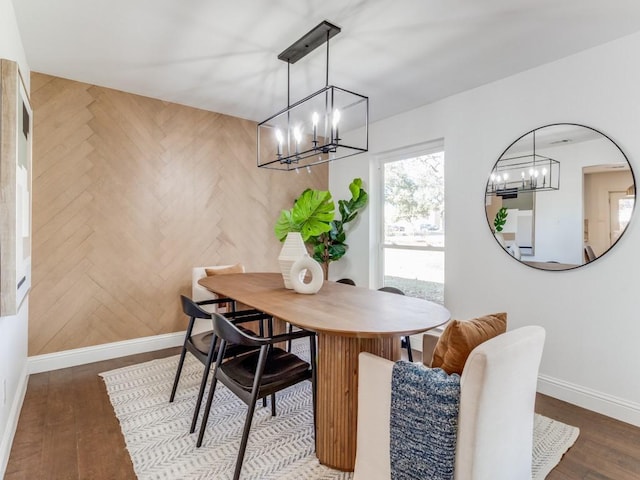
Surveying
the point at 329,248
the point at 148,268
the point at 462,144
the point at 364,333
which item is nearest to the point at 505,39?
the point at 462,144

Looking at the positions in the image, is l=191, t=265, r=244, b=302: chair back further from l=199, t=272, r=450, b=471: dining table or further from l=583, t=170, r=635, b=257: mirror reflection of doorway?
l=583, t=170, r=635, b=257: mirror reflection of doorway

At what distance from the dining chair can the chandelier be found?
1.14m

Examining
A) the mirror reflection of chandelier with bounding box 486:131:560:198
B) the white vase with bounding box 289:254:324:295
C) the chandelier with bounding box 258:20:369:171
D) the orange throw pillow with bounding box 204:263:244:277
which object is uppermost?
the chandelier with bounding box 258:20:369:171

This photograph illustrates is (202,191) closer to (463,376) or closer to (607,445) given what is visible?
(463,376)

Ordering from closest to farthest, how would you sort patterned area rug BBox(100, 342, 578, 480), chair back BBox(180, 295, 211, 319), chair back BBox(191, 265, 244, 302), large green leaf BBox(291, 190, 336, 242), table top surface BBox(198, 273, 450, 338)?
table top surface BBox(198, 273, 450, 338) → patterned area rug BBox(100, 342, 578, 480) → chair back BBox(180, 295, 211, 319) → chair back BBox(191, 265, 244, 302) → large green leaf BBox(291, 190, 336, 242)

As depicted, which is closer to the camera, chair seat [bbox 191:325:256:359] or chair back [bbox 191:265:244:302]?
chair seat [bbox 191:325:256:359]

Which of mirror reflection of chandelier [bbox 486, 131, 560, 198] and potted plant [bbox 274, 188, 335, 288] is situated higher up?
mirror reflection of chandelier [bbox 486, 131, 560, 198]

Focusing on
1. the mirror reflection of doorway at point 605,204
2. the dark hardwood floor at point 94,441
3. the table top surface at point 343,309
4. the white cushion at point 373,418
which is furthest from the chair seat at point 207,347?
the mirror reflection of doorway at point 605,204

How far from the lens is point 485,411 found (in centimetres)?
121

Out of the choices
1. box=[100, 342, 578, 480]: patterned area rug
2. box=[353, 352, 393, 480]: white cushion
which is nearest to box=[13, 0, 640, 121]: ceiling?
box=[353, 352, 393, 480]: white cushion

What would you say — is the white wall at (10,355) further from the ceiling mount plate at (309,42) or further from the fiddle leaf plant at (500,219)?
the fiddle leaf plant at (500,219)

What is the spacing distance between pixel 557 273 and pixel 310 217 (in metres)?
2.42

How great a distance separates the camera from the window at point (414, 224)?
367cm

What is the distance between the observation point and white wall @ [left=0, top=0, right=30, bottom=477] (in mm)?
1808
